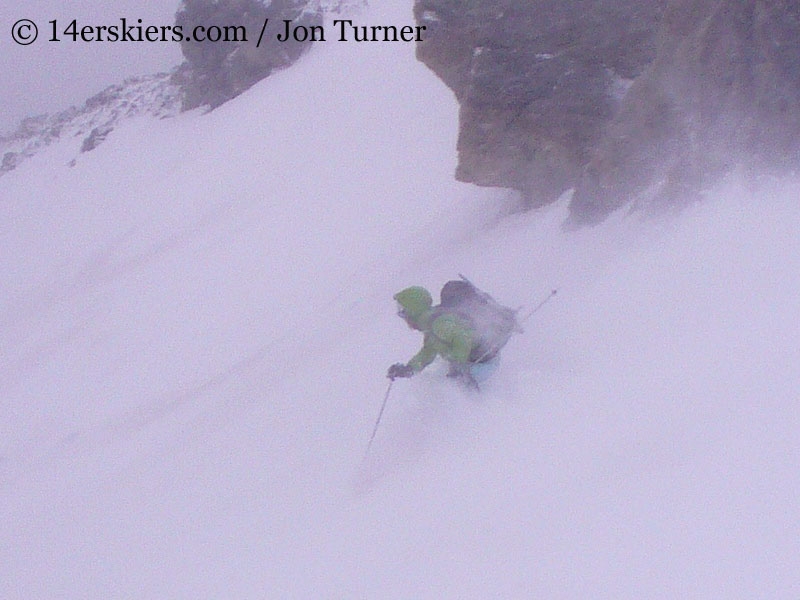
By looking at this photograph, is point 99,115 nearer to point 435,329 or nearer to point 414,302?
point 414,302

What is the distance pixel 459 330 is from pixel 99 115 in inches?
1137

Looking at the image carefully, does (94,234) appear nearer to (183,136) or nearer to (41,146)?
(183,136)

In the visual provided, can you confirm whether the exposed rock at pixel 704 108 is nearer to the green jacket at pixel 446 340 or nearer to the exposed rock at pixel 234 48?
the green jacket at pixel 446 340

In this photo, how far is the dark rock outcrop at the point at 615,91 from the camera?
5.80 m

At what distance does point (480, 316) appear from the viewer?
5656 millimetres

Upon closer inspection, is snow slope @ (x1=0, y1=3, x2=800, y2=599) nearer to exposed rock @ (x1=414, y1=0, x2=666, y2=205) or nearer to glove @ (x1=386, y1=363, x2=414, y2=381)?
glove @ (x1=386, y1=363, x2=414, y2=381)

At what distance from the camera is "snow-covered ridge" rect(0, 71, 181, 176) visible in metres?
26.0

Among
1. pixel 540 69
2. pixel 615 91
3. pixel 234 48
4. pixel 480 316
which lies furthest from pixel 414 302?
pixel 234 48

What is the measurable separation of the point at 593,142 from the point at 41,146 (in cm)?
2898

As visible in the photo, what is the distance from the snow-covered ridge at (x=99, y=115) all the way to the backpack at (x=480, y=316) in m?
21.6

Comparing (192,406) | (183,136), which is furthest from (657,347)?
(183,136)

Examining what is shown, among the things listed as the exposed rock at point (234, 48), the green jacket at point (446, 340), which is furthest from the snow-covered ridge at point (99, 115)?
the green jacket at point (446, 340)

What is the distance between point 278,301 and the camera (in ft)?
37.0

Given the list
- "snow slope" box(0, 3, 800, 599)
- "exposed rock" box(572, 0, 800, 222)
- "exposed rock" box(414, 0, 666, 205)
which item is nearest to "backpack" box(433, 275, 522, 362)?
"snow slope" box(0, 3, 800, 599)
